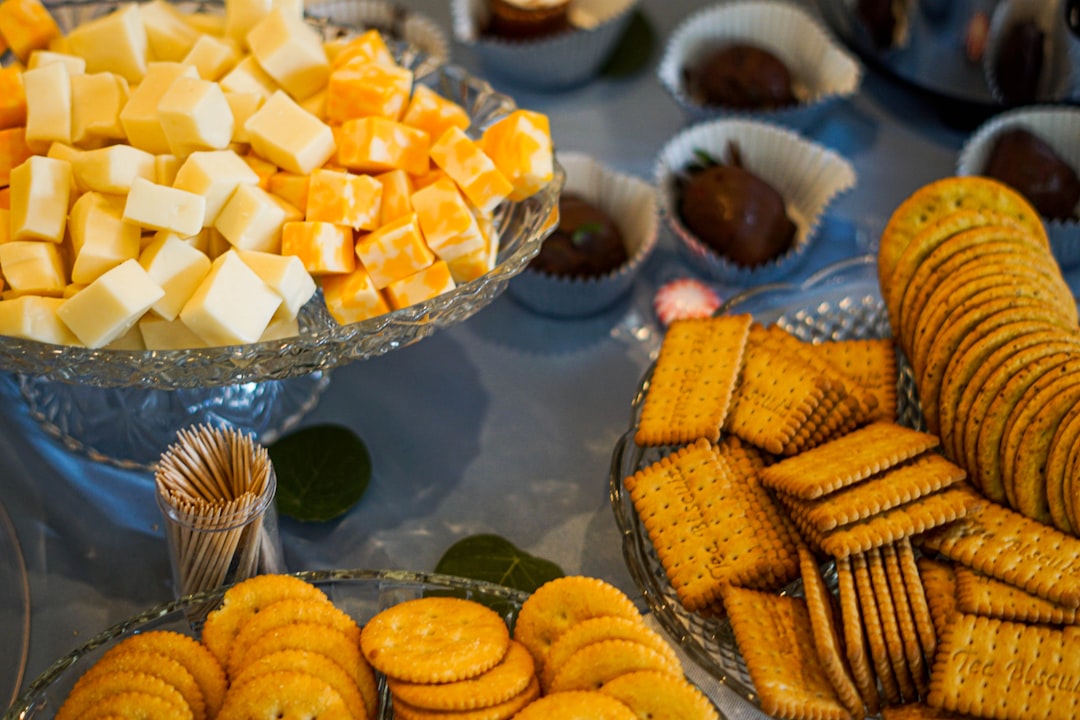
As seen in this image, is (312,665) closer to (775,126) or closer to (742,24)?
(775,126)

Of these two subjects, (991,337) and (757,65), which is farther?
(757,65)

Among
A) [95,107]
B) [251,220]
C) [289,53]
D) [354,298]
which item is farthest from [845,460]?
[95,107]

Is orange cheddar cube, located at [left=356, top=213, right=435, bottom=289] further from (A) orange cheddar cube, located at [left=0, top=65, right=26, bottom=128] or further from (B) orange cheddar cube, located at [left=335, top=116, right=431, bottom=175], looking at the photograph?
(A) orange cheddar cube, located at [left=0, top=65, right=26, bottom=128]

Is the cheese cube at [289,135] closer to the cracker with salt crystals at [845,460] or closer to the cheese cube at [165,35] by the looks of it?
the cheese cube at [165,35]

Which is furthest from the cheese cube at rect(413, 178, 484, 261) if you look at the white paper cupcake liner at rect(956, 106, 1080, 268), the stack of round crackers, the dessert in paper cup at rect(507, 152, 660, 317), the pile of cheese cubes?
the white paper cupcake liner at rect(956, 106, 1080, 268)

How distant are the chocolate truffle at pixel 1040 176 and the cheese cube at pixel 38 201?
111 cm

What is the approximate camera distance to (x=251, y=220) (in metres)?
0.89

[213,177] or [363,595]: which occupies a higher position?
[213,177]

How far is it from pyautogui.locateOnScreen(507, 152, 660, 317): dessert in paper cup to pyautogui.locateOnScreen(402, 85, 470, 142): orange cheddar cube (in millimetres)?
212

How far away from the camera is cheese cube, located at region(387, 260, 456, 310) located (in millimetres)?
905

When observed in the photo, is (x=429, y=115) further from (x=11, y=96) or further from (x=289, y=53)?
(x=11, y=96)

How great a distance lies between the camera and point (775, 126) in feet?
4.35

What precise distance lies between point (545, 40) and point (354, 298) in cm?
71

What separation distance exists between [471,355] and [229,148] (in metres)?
0.39
